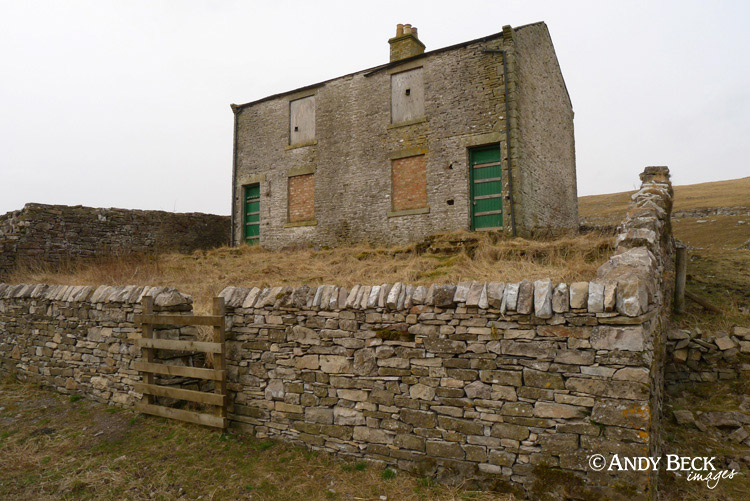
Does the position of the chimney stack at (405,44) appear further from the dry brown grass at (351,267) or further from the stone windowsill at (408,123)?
the dry brown grass at (351,267)

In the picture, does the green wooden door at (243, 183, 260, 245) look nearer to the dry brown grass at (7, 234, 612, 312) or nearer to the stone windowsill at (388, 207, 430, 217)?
the dry brown grass at (7, 234, 612, 312)

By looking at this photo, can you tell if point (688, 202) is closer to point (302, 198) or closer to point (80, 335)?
point (302, 198)

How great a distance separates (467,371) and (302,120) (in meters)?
13.4

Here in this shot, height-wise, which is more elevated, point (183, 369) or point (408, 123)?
point (408, 123)

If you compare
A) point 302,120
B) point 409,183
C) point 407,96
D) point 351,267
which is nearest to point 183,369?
point 351,267

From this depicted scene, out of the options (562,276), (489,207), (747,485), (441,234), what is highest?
(489,207)

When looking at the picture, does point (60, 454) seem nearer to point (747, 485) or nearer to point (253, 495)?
point (253, 495)

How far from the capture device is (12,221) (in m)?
12.2

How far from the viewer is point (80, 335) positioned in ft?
24.0

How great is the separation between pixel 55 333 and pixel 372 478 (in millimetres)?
6699

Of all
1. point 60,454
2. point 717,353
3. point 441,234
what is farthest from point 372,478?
point 441,234

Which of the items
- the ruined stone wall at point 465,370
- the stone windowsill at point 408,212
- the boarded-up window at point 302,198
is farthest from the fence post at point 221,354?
the boarded-up window at point 302,198

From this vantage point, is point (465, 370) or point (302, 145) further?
point (302, 145)

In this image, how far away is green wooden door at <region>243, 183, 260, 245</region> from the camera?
16.7 m
